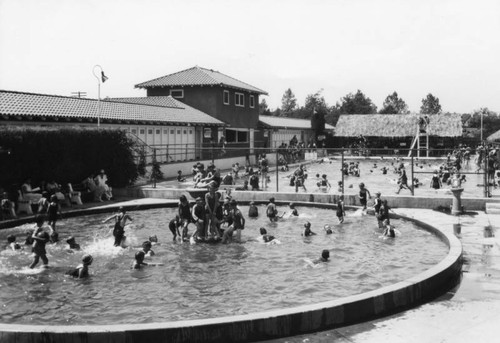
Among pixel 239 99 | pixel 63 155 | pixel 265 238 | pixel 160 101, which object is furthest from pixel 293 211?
pixel 239 99

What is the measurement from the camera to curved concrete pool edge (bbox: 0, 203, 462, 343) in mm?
8203

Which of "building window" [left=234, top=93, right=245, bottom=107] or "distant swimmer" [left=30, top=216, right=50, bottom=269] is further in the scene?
"building window" [left=234, top=93, right=245, bottom=107]

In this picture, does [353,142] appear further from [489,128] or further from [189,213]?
[489,128]

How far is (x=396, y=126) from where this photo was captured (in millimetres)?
67500

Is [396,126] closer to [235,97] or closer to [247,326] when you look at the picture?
[235,97]

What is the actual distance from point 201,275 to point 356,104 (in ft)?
337

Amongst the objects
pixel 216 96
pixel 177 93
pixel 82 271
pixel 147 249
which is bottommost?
pixel 82 271

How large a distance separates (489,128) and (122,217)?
120 metres

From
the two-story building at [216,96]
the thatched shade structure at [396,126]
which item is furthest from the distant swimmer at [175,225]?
the thatched shade structure at [396,126]

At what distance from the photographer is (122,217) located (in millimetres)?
16344

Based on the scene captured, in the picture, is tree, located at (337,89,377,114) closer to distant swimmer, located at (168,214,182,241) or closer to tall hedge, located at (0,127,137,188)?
tall hedge, located at (0,127,137,188)

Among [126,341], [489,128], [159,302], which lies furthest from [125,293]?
[489,128]

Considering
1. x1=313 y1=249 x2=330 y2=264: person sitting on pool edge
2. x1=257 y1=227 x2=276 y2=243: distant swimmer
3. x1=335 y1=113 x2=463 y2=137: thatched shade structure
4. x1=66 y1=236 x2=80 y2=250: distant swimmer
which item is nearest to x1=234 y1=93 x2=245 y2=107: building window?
x1=335 y1=113 x2=463 y2=137: thatched shade structure

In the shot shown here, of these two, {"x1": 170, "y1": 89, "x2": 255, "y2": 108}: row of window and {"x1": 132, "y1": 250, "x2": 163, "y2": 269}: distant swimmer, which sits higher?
{"x1": 170, "y1": 89, "x2": 255, "y2": 108}: row of window
